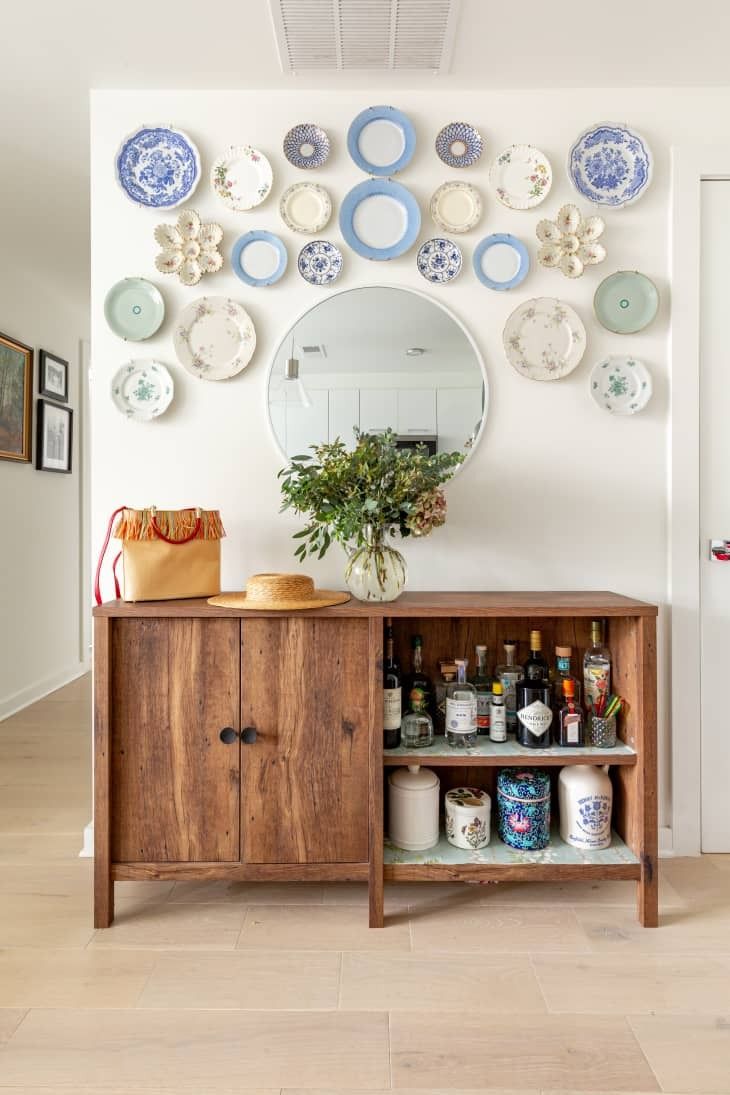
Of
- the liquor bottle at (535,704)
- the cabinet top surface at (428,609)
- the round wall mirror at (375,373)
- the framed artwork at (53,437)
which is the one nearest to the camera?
the cabinet top surface at (428,609)

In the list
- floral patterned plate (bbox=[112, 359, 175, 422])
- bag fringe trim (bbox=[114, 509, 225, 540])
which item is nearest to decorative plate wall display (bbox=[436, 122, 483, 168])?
floral patterned plate (bbox=[112, 359, 175, 422])

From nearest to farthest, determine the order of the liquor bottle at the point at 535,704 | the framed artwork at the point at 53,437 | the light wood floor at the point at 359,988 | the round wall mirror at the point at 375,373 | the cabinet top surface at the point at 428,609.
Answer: the light wood floor at the point at 359,988 < the cabinet top surface at the point at 428,609 < the liquor bottle at the point at 535,704 < the round wall mirror at the point at 375,373 < the framed artwork at the point at 53,437

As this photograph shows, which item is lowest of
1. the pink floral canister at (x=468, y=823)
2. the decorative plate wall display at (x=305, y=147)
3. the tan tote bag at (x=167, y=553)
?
the pink floral canister at (x=468, y=823)

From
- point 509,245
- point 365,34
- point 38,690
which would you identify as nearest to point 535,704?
point 509,245

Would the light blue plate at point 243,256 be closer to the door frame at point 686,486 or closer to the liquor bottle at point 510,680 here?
the door frame at point 686,486

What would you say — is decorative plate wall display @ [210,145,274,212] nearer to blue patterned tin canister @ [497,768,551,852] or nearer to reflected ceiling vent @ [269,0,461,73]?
reflected ceiling vent @ [269,0,461,73]

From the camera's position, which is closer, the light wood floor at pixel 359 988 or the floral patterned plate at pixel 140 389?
the light wood floor at pixel 359 988

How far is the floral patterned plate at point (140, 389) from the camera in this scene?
7.20ft

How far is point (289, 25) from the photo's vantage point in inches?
74.3

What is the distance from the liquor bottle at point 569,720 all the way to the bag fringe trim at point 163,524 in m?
1.05

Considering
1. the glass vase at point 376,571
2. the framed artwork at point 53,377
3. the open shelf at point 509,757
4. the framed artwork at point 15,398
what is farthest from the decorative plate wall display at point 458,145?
the framed artwork at point 53,377

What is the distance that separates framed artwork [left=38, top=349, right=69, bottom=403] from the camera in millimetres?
4184

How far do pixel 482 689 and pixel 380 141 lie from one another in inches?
66.0

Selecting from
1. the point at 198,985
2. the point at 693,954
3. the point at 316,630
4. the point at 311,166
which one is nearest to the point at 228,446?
the point at 316,630
